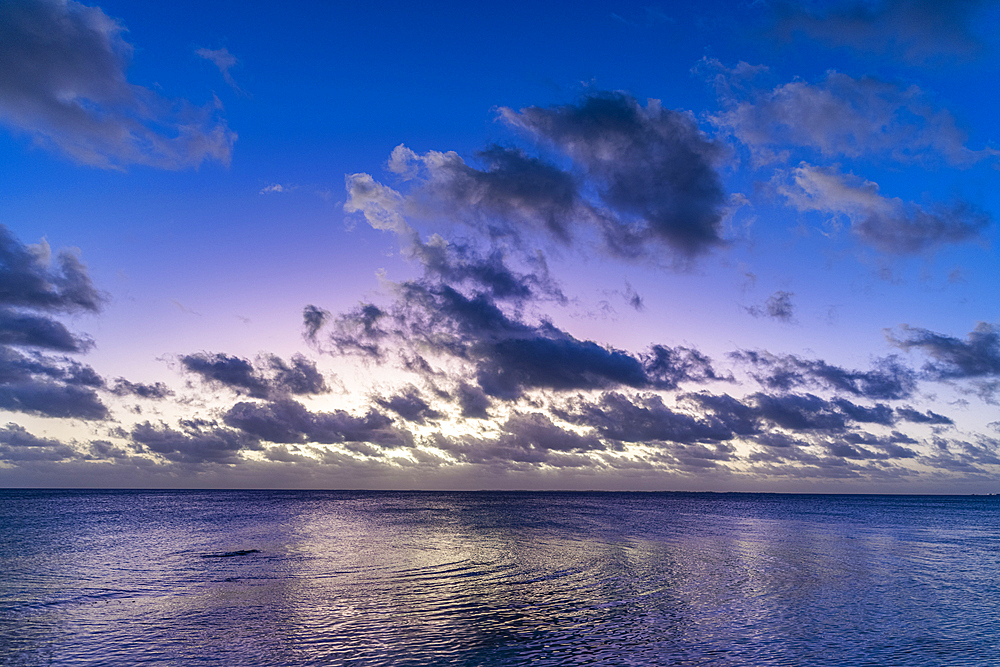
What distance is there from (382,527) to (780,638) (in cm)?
6951

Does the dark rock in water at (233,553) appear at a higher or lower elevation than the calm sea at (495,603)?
lower

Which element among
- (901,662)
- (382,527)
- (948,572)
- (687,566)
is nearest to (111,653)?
(901,662)

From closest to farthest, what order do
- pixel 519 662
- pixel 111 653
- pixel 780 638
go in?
1. pixel 519 662
2. pixel 111 653
3. pixel 780 638

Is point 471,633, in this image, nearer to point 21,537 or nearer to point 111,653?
point 111,653

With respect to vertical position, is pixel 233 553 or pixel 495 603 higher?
pixel 495 603

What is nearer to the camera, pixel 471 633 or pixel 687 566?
pixel 471 633

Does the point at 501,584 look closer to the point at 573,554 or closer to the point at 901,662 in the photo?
the point at 573,554

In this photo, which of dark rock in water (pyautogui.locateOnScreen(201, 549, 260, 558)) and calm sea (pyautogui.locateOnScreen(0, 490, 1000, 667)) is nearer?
calm sea (pyautogui.locateOnScreen(0, 490, 1000, 667))

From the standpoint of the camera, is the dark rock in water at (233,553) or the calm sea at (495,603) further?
the dark rock in water at (233,553)

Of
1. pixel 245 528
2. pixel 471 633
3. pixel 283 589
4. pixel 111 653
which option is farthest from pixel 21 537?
pixel 471 633

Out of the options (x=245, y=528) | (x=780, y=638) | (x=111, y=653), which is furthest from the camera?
(x=245, y=528)

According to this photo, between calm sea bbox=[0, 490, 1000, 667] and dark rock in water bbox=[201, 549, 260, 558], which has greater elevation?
calm sea bbox=[0, 490, 1000, 667]

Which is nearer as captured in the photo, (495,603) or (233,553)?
(495,603)

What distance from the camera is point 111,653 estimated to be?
22719 millimetres
